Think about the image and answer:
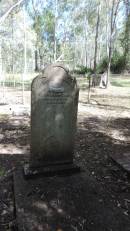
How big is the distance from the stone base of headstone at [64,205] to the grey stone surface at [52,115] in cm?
36

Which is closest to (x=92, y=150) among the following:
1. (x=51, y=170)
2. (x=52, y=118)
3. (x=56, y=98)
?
(x=51, y=170)

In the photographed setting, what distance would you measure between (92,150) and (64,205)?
2170 mm

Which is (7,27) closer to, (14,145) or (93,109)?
(93,109)

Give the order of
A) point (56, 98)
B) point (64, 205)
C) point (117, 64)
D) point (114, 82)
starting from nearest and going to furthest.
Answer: point (64, 205) < point (56, 98) < point (114, 82) < point (117, 64)

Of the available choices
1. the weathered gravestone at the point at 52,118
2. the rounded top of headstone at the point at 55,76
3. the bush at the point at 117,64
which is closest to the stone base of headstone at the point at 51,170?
the weathered gravestone at the point at 52,118

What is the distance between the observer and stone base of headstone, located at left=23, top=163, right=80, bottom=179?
3.24 meters

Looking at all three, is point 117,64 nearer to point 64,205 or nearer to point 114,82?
point 114,82

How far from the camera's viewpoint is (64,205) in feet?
8.90

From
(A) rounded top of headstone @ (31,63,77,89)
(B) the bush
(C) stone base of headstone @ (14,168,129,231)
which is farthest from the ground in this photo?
(B) the bush

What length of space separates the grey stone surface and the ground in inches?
23.2

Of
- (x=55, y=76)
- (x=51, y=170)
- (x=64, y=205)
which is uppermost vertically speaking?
(x=55, y=76)

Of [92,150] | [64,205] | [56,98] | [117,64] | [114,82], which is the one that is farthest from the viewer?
[117,64]

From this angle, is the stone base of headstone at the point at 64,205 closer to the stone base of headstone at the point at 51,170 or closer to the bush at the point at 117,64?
the stone base of headstone at the point at 51,170

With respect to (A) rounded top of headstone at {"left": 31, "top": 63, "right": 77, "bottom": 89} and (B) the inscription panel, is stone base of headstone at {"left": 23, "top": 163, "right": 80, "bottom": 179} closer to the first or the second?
(B) the inscription panel
